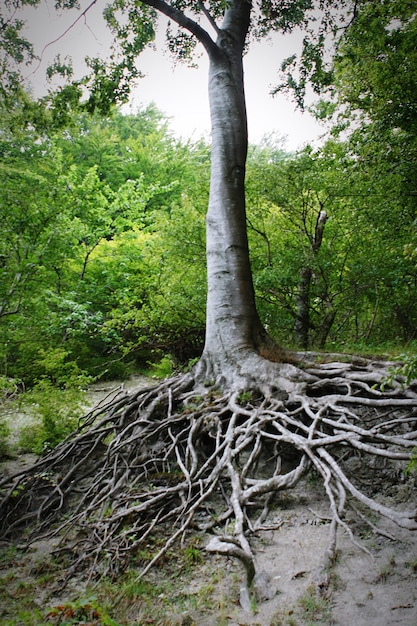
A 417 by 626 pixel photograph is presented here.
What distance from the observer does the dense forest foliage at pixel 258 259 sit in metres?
6.23

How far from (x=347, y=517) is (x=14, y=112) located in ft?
26.0

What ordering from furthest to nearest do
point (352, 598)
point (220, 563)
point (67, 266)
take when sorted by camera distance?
point (67, 266) < point (220, 563) < point (352, 598)

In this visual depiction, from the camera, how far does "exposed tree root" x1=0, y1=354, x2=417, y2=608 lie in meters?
2.85

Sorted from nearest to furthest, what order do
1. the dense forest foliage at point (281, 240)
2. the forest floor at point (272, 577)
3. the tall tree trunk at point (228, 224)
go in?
the forest floor at point (272, 577), the tall tree trunk at point (228, 224), the dense forest foliage at point (281, 240)

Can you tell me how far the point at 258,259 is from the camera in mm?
8180

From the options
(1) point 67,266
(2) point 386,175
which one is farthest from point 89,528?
(1) point 67,266

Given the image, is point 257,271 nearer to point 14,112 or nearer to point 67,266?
point 14,112

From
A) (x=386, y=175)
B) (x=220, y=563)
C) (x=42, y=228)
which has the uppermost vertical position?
(x=386, y=175)

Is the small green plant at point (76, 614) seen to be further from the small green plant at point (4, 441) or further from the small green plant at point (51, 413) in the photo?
the small green plant at point (4, 441)

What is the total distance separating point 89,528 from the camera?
327 centimetres

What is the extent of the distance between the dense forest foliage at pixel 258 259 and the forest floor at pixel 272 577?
339 cm

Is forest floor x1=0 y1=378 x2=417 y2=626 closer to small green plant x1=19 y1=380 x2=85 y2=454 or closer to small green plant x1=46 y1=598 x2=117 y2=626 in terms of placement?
small green plant x1=46 y1=598 x2=117 y2=626

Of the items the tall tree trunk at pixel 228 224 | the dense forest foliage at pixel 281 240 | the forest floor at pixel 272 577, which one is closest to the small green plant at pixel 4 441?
the dense forest foliage at pixel 281 240

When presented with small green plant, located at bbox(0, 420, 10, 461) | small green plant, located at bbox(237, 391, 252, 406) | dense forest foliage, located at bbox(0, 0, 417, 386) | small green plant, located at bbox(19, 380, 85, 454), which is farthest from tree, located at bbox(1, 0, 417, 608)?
dense forest foliage, located at bbox(0, 0, 417, 386)
